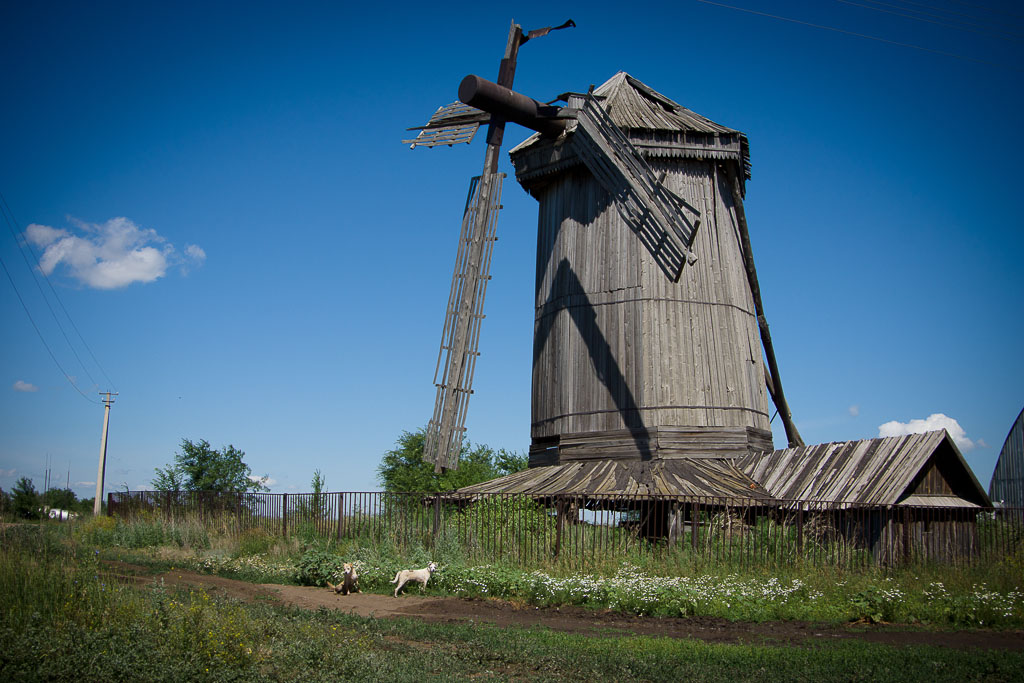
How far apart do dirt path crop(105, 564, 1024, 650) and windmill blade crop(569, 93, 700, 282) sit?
6904 mm

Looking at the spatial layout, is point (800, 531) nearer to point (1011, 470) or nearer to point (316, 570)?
point (316, 570)

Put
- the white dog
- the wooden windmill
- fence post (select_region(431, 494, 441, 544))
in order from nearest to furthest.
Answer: the white dog < fence post (select_region(431, 494, 441, 544)) < the wooden windmill

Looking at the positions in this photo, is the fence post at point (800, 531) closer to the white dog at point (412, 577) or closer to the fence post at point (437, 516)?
the white dog at point (412, 577)

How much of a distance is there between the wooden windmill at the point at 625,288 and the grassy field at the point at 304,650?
26.7 ft

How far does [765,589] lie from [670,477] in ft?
14.5

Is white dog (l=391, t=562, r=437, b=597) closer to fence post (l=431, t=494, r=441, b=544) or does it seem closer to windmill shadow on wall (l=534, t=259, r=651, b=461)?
fence post (l=431, t=494, r=441, b=544)

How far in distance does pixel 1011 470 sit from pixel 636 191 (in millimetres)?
21910

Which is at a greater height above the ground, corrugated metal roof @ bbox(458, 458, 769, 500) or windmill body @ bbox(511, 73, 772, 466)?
windmill body @ bbox(511, 73, 772, 466)

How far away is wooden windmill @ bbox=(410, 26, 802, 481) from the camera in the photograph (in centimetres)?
1727

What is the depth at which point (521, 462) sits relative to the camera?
29000 millimetres

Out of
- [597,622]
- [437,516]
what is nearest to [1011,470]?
[437,516]

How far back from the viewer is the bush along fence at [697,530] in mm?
13234

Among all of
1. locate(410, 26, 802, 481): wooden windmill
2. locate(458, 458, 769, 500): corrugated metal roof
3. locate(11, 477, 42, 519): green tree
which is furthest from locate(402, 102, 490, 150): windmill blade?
locate(11, 477, 42, 519): green tree

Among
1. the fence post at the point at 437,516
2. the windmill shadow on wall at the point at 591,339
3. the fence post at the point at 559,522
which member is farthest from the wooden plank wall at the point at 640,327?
the fence post at the point at 437,516
